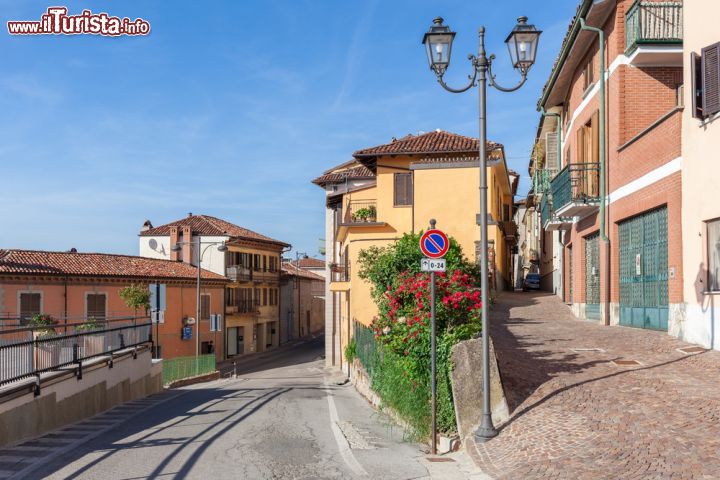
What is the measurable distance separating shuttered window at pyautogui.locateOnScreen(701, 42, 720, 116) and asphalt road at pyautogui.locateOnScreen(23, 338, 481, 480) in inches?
311

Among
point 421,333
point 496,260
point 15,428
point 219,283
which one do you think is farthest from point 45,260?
point 421,333

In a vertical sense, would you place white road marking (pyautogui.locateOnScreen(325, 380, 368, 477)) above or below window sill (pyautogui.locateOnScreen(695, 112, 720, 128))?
below

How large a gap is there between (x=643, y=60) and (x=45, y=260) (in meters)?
36.0

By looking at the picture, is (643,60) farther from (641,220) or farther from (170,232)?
(170,232)

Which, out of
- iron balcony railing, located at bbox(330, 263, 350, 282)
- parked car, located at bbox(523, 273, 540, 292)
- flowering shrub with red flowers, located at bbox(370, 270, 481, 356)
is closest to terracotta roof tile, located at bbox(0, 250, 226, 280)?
iron balcony railing, located at bbox(330, 263, 350, 282)

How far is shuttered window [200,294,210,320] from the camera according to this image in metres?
51.6

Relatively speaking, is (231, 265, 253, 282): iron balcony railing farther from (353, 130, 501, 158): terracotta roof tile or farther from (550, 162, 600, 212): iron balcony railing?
(550, 162, 600, 212): iron balcony railing

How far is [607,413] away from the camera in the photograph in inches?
371

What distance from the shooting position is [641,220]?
16.7 meters

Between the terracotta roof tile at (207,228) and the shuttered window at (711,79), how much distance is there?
4743 cm

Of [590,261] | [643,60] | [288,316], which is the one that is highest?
[643,60]

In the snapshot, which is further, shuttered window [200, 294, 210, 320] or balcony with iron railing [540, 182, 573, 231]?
shuttered window [200, 294, 210, 320]

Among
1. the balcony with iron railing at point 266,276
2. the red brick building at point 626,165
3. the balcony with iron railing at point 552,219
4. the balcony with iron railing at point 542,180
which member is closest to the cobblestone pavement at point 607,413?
the red brick building at point 626,165

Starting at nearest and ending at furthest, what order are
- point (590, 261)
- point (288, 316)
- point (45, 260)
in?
point (590, 261)
point (45, 260)
point (288, 316)
